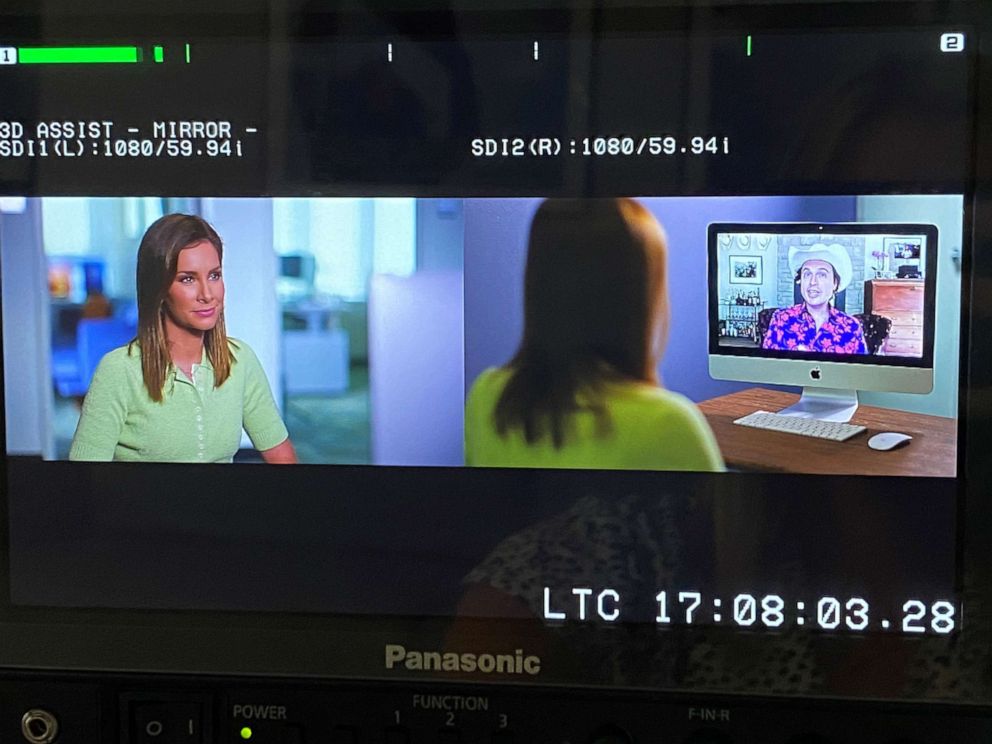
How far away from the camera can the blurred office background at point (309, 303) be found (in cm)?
71

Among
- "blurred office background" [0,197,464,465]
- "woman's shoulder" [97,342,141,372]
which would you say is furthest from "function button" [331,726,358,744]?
"woman's shoulder" [97,342,141,372]

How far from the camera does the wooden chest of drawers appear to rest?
688 millimetres

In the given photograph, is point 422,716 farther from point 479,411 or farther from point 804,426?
point 804,426

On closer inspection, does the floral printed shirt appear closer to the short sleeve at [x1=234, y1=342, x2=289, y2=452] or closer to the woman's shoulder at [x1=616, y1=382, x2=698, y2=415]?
the woman's shoulder at [x1=616, y1=382, x2=698, y2=415]

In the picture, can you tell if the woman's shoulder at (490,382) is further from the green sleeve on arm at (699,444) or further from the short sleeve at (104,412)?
the short sleeve at (104,412)

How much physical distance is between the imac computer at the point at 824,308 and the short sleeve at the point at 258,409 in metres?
0.31

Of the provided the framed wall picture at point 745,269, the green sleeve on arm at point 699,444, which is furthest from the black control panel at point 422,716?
the framed wall picture at point 745,269

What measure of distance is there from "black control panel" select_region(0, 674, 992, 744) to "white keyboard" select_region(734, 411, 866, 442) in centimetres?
18

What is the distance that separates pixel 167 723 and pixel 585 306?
420mm

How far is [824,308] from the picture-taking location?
0.71m

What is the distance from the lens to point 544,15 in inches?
27.7

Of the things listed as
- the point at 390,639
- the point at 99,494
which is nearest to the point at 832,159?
the point at 390,639

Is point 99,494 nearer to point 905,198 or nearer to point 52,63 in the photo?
point 52,63

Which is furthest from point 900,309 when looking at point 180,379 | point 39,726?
point 39,726
